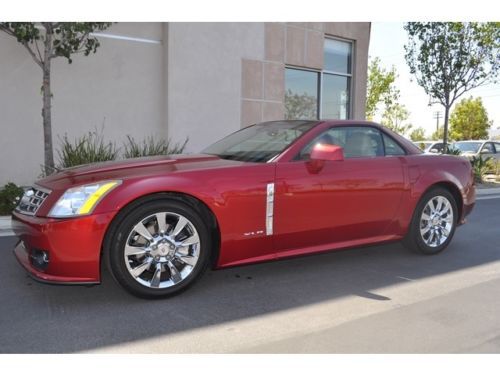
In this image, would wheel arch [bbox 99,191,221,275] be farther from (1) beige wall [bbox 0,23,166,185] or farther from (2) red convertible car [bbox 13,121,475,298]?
(1) beige wall [bbox 0,23,166,185]

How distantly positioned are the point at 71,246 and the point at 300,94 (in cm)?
1031

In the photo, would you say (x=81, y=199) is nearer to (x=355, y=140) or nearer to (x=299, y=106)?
(x=355, y=140)

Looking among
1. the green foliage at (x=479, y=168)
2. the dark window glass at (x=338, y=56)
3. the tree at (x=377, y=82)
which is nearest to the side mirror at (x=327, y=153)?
the dark window glass at (x=338, y=56)

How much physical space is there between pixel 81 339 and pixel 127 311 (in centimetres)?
48

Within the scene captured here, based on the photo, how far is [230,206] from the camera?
372 cm

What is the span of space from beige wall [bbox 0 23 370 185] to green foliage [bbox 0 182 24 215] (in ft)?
7.58

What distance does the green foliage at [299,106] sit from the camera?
41.4ft

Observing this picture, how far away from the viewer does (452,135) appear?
50.3m

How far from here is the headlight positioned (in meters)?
3.32

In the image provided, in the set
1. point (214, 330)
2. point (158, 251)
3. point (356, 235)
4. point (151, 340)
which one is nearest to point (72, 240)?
point (158, 251)

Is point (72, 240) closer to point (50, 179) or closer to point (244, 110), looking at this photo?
point (50, 179)

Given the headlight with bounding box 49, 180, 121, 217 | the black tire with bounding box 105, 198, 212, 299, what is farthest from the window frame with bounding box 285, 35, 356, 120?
the headlight with bounding box 49, 180, 121, 217

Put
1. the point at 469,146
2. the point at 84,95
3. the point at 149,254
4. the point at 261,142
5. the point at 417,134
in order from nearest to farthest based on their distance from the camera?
the point at 149,254
the point at 261,142
the point at 84,95
the point at 469,146
the point at 417,134

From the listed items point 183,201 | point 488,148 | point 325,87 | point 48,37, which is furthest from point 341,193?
point 488,148
